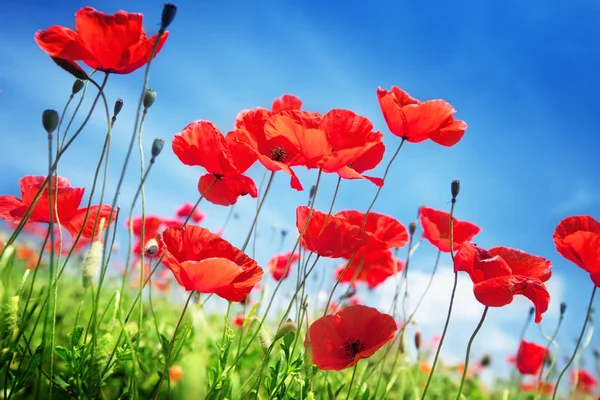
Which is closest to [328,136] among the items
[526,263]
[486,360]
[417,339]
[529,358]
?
[526,263]

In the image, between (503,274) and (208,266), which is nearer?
(208,266)

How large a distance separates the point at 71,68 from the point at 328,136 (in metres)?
0.71

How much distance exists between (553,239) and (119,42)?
152cm

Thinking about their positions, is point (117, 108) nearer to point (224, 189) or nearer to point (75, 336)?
point (224, 189)

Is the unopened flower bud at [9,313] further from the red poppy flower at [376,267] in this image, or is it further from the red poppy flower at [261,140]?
the red poppy flower at [376,267]

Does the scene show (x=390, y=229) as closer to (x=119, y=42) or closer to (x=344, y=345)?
(x=344, y=345)

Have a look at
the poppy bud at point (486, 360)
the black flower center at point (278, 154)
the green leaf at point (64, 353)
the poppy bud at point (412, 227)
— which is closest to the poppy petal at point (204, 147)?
the black flower center at point (278, 154)

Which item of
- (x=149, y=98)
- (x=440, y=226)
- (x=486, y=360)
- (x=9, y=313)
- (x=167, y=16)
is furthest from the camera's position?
(x=486, y=360)

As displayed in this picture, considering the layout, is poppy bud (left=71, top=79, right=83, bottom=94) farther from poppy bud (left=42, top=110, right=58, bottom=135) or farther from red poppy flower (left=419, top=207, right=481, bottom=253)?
red poppy flower (left=419, top=207, right=481, bottom=253)

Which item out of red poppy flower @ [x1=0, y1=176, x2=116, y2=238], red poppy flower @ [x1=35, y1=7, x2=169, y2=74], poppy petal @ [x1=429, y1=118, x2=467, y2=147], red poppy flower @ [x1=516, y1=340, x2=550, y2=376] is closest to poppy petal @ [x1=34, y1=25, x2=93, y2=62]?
red poppy flower @ [x1=35, y1=7, x2=169, y2=74]

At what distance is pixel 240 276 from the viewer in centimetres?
137

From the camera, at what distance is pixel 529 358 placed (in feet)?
9.70

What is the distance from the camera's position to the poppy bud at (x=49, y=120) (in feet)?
4.23

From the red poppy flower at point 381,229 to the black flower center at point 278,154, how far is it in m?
0.32
